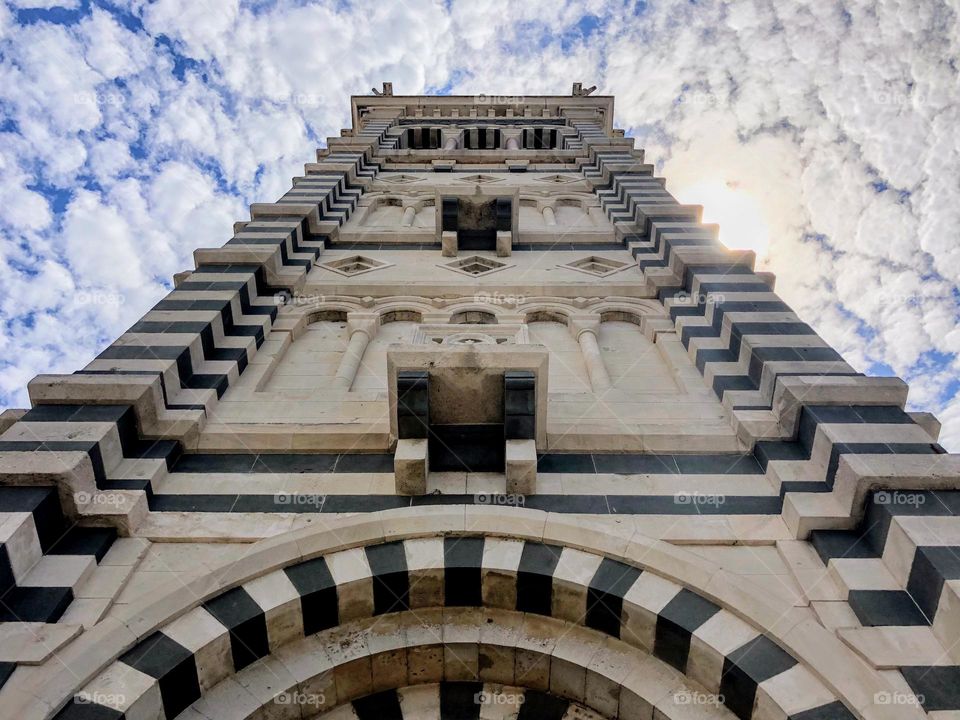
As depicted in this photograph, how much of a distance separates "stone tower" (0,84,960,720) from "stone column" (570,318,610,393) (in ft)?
0.20

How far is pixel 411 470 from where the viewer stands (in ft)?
23.6

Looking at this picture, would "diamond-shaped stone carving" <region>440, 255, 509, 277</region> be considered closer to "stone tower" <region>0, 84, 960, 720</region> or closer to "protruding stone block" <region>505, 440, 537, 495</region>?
"stone tower" <region>0, 84, 960, 720</region>

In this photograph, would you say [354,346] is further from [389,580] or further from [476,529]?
[389,580]

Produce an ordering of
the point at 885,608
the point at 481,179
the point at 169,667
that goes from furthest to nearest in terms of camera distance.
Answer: the point at 481,179, the point at 885,608, the point at 169,667

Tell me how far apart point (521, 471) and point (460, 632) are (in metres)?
1.68

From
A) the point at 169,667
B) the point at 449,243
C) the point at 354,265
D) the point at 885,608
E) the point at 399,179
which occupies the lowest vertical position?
the point at 169,667

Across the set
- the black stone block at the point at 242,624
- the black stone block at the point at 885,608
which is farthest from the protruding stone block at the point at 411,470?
the black stone block at the point at 885,608

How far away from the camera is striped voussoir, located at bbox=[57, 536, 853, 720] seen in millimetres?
5590

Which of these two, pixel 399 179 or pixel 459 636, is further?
pixel 399 179

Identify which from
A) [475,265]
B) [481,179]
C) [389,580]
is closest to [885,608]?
[389,580]

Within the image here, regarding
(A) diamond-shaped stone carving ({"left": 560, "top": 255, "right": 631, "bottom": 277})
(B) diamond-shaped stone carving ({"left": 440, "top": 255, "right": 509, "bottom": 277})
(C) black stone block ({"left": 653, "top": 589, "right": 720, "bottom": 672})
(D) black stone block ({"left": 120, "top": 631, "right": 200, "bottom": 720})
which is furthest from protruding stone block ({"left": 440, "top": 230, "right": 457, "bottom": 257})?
(D) black stone block ({"left": 120, "top": 631, "right": 200, "bottom": 720})

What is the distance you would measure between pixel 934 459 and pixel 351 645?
5.69 meters

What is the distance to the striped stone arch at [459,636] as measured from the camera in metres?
5.43

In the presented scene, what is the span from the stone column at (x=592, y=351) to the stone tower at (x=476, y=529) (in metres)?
0.06
